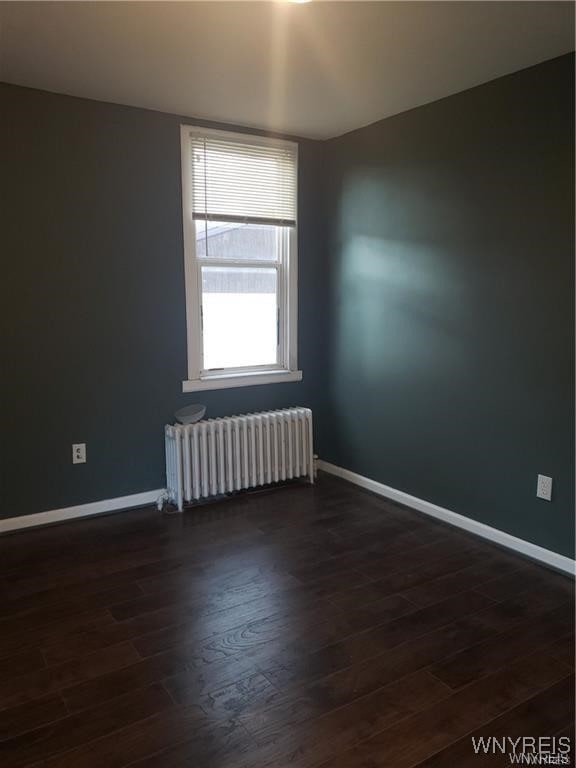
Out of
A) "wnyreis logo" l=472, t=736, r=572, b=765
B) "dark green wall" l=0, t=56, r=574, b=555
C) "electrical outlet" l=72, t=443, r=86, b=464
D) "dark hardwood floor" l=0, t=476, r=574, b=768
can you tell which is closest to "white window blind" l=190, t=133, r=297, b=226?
"dark green wall" l=0, t=56, r=574, b=555

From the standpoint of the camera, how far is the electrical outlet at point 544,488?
292cm

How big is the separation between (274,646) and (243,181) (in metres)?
2.91

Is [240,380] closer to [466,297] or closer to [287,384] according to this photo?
[287,384]

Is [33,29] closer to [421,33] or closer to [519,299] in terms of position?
[421,33]

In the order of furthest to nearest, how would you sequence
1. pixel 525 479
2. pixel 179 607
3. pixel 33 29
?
1. pixel 525 479
2. pixel 179 607
3. pixel 33 29

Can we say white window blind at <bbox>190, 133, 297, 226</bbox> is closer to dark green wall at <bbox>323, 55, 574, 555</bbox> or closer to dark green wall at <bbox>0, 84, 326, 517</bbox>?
dark green wall at <bbox>0, 84, 326, 517</bbox>

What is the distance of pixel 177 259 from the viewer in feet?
12.2

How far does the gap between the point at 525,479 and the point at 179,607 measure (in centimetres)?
185

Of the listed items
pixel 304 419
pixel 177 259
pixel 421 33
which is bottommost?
pixel 304 419

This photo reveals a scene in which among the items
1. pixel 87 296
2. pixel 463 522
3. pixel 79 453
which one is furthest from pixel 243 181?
pixel 463 522

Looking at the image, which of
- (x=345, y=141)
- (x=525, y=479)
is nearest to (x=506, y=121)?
(x=345, y=141)

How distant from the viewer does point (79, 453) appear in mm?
3531

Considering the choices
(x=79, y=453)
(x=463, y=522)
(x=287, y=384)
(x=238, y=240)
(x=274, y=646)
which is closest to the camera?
(x=274, y=646)

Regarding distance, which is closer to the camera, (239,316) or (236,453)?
(236,453)
